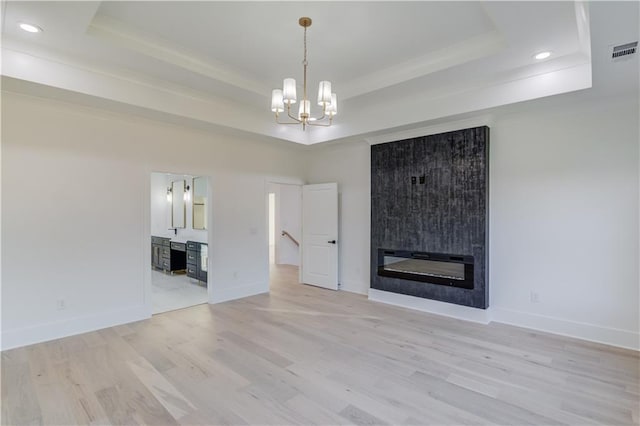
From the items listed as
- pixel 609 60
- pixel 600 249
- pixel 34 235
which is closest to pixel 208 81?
pixel 34 235

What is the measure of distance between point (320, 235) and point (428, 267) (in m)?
2.29

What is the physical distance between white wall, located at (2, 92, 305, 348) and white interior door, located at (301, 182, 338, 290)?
6.58 feet

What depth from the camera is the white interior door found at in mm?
6160

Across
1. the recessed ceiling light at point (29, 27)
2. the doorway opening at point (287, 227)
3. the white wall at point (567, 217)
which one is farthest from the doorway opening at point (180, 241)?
the white wall at point (567, 217)

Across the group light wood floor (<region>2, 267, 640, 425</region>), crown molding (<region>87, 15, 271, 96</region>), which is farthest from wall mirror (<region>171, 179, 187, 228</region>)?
crown molding (<region>87, 15, 271, 96</region>)

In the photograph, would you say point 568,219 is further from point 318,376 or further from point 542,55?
point 318,376

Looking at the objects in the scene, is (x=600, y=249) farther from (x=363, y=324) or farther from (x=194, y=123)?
(x=194, y=123)

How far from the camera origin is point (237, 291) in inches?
219

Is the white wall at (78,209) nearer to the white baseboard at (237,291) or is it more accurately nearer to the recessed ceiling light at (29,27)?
the white baseboard at (237,291)

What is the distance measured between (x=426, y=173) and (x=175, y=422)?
165 inches

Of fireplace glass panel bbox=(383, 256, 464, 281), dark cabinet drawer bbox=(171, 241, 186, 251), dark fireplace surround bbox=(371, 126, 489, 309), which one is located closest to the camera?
dark fireplace surround bbox=(371, 126, 489, 309)

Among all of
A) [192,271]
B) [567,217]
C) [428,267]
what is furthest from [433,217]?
[192,271]

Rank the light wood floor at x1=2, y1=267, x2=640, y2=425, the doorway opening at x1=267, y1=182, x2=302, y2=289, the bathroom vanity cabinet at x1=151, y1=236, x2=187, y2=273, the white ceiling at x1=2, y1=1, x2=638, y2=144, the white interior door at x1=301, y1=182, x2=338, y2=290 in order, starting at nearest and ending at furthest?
the light wood floor at x1=2, y1=267, x2=640, y2=425, the white ceiling at x1=2, y1=1, x2=638, y2=144, the white interior door at x1=301, y1=182, x2=338, y2=290, the bathroom vanity cabinet at x1=151, y1=236, x2=187, y2=273, the doorway opening at x1=267, y1=182, x2=302, y2=289

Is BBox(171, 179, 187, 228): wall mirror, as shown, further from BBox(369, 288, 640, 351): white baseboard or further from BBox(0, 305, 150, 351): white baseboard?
BBox(369, 288, 640, 351): white baseboard
